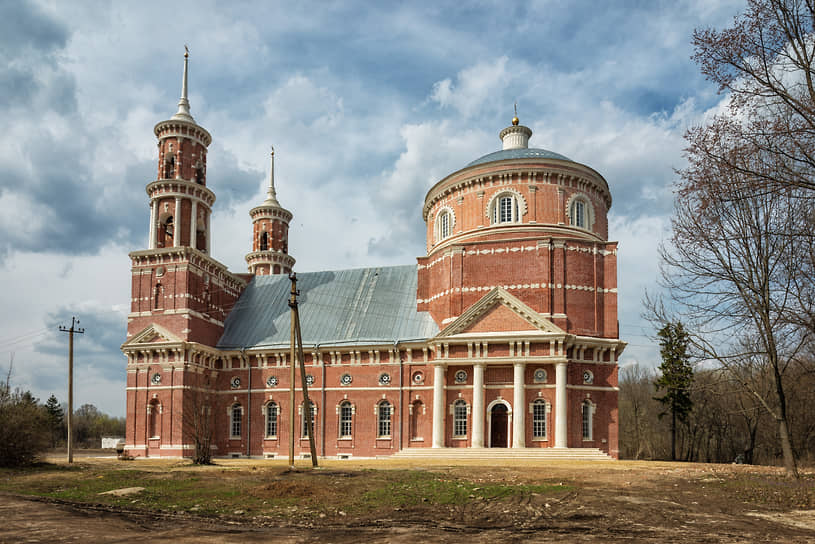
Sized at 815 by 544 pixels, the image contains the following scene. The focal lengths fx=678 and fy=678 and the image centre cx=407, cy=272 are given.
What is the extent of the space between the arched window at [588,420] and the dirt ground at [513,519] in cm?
1638

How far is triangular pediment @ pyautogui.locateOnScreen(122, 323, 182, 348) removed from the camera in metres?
43.9

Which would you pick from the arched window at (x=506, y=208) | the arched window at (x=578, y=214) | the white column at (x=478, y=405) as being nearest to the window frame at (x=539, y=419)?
the white column at (x=478, y=405)

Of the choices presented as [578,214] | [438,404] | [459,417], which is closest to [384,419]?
[438,404]

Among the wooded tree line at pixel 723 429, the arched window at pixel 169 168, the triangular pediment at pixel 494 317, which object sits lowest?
the wooded tree line at pixel 723 429

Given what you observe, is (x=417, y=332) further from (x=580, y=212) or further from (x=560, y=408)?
(x=580, y=212)

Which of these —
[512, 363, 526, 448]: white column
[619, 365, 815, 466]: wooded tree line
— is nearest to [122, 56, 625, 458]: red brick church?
[512, 363, 526, 448]: white column

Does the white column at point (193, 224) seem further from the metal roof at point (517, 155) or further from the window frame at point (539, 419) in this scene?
the window frame at point (539, 419)

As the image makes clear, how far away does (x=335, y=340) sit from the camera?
4497cm

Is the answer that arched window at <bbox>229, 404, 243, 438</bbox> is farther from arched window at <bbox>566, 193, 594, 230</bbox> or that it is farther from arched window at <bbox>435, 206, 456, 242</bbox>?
arched window at <bbox>566, 193, 594, 230</bbox>

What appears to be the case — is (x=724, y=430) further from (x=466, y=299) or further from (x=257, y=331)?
(x=257, y=331)

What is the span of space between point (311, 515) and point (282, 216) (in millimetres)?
54983

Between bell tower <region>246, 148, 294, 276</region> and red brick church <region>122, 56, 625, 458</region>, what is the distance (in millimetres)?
18730

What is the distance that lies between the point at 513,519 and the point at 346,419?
28732 mm

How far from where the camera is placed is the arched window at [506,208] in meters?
43.3
